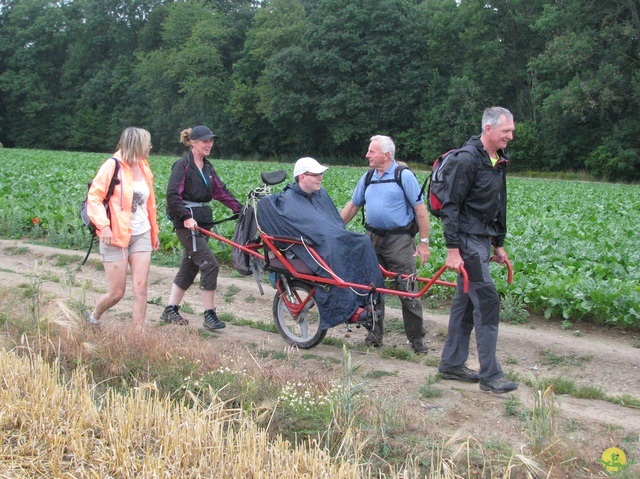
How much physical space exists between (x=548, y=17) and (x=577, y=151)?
7785 millimetres

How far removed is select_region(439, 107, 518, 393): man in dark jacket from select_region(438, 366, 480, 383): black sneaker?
0.21 metres

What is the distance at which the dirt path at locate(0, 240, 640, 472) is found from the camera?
4.70 meters

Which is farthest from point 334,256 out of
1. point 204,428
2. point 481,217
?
point 204,428

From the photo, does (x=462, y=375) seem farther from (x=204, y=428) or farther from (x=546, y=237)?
(x=546, y=237)

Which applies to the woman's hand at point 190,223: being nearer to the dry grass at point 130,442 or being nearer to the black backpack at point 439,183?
the black backpack at point 439,183

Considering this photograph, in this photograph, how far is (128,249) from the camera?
6332 millimetres

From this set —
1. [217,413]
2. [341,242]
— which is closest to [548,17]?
[341,242]

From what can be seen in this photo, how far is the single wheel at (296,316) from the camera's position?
6.73 meters

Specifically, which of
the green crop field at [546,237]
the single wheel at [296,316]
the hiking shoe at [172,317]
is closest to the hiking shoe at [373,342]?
the single wheel at [296,316]

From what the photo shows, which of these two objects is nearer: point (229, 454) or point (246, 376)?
point (229, 454)

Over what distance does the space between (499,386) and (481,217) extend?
1.25 meters

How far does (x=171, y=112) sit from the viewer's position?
214ft

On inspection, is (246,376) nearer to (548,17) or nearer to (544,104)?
(544,104)

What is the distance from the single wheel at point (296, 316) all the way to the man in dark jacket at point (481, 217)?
1686mm
